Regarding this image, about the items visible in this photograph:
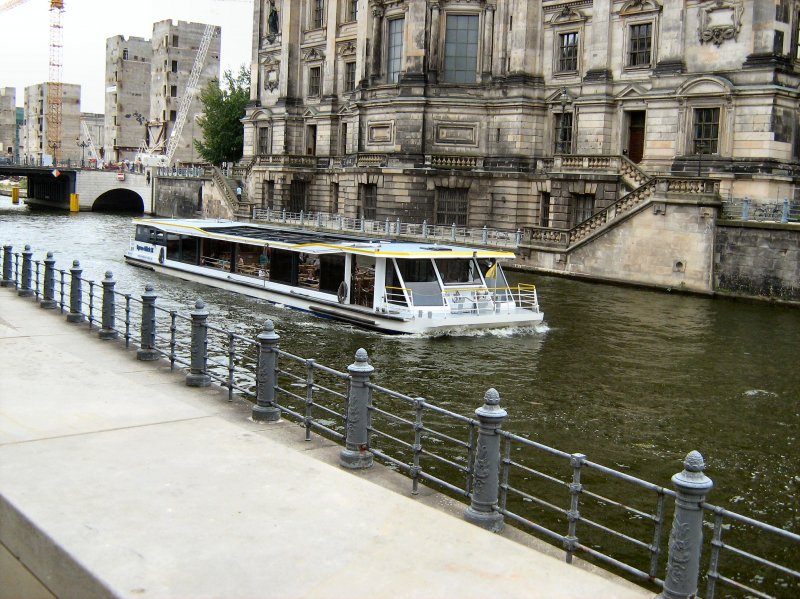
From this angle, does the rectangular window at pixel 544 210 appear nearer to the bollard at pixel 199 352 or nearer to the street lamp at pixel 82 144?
the bollard at pixel 199 352

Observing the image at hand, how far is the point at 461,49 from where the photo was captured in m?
54.2

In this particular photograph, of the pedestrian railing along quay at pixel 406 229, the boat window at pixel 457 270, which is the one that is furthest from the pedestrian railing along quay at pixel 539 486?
the pedestrian railing along quay at pixel 406 229

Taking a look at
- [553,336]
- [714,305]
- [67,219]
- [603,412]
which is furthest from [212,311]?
[67,219]

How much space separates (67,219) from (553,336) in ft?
201

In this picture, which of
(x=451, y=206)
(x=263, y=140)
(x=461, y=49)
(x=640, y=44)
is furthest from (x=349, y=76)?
(x=640, y=44)

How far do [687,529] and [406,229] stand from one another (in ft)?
149

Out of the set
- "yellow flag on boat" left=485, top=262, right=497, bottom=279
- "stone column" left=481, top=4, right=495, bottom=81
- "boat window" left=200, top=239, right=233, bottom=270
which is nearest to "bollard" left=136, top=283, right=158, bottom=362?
"yellow flag on boat" left=485, top=262, right=497, bottom=279

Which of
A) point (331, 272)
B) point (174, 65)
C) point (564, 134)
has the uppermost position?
point (174, 65)

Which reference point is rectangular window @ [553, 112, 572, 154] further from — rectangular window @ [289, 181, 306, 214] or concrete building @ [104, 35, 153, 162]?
concrete building @ [104, 35, 153, 162]

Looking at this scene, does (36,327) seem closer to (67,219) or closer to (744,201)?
(744,201)

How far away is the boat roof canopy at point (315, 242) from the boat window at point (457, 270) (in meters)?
0.33

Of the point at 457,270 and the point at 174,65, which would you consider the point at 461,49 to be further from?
the point at 174,65

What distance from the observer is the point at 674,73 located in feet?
146

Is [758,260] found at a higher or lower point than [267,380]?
higher
